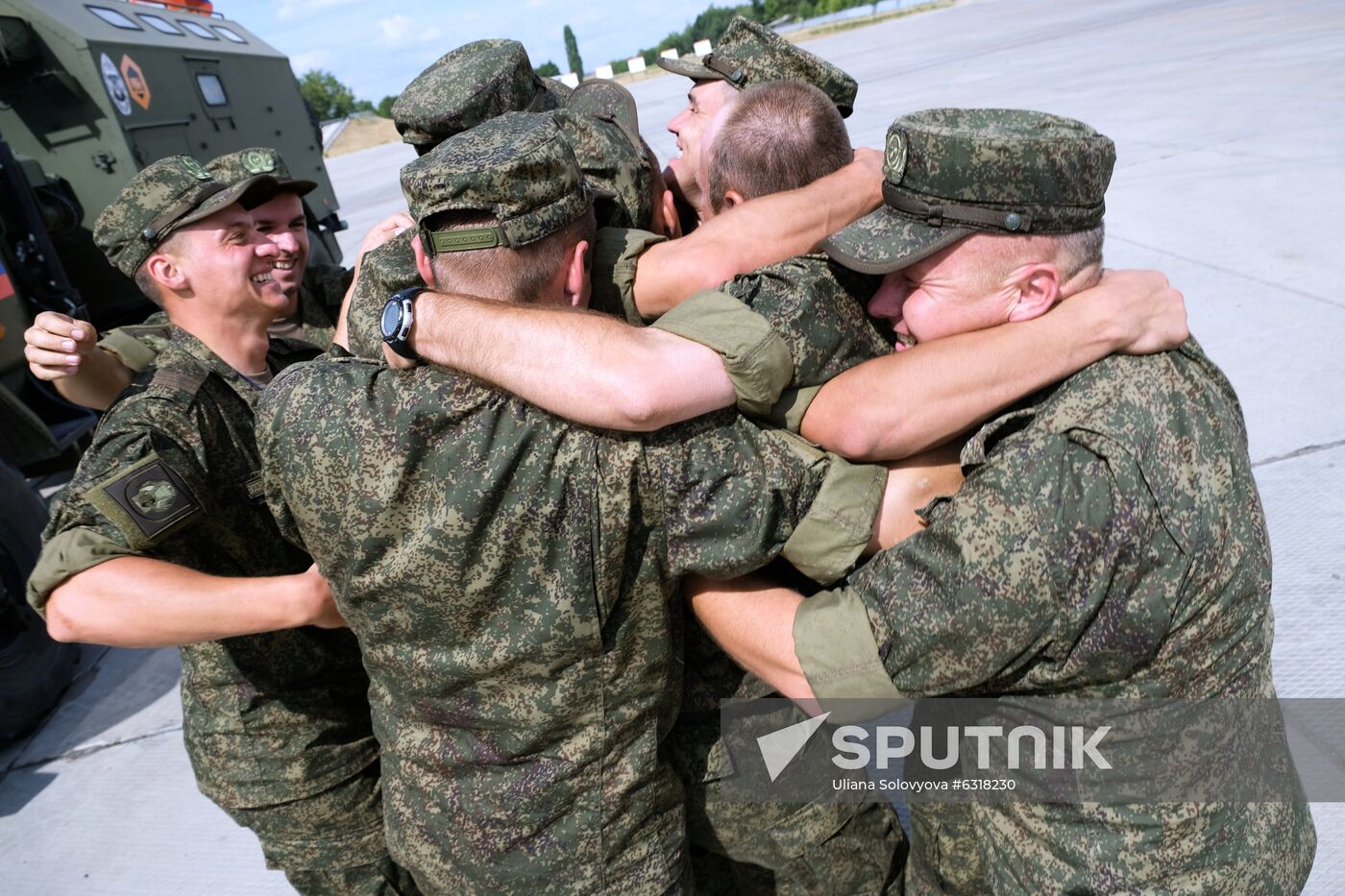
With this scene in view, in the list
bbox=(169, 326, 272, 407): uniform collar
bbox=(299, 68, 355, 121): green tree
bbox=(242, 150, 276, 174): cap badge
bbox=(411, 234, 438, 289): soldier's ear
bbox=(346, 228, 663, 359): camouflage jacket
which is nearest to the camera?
bbox=(411, 234, 438, 289): soldier's ear

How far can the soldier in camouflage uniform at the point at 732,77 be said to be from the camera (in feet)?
7.99

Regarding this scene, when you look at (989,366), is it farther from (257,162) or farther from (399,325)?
(257,162)

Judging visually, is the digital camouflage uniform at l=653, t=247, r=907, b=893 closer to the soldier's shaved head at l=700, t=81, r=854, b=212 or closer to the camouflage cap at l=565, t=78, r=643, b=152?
the soldier's shaved head at l=700, t=81, r=854, b=212

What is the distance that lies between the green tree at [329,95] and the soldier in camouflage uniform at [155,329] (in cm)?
4720

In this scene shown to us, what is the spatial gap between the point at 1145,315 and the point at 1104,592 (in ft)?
1.39

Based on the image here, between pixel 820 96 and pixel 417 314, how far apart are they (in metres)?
1.06

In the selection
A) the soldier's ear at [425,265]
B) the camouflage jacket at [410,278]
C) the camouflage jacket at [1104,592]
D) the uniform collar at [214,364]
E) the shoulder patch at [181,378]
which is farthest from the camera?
the uniform collar at [214,364]

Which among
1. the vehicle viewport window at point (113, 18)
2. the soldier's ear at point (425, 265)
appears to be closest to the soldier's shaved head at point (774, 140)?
the soldier's ear at point (425, 265)

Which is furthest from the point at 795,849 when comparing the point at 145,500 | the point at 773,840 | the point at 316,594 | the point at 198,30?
the point at 198,30

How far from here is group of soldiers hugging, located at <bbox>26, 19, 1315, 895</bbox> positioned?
1396 millimetres

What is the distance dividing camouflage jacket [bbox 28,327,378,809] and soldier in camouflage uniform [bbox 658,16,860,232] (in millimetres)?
1172

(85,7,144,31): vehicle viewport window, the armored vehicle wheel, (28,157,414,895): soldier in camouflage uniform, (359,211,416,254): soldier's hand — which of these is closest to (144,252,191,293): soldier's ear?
(28,157,414,895): soldier in camouflage uniform

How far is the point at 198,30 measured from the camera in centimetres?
862

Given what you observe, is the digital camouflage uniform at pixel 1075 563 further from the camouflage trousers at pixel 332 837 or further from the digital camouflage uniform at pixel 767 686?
the camouflage trousers at pixel 332 837
